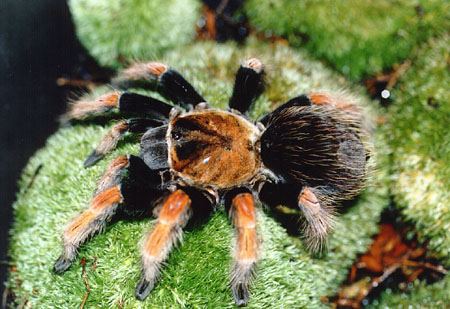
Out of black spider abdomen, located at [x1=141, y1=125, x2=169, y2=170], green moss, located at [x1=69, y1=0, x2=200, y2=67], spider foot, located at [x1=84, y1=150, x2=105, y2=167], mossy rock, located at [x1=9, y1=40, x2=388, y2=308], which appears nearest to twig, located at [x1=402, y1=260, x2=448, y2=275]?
mossy rock, located at [x1=9, y1=40, x2=388, y2=308]

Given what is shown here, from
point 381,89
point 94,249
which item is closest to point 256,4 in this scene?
point 381,89

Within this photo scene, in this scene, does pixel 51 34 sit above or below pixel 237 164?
above

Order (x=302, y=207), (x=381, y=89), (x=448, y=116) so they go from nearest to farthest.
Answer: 1. (x=302, y=207)
2. (x=448, y=116)
3. (x=381, y=89)

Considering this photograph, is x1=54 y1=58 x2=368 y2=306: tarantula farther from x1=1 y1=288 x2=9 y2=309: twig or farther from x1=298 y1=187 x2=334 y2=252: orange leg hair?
x1=1 y1=288 x2=9 y2=309: twig

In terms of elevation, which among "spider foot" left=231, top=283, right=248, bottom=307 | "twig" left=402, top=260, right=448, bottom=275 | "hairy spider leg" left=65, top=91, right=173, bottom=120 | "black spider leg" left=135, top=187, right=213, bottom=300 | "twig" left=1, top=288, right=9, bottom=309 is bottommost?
"twig" left=402, top=260, right=448, bottom=275

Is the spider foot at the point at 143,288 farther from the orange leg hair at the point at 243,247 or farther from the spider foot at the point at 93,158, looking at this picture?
the spider foot at the point at 93,158

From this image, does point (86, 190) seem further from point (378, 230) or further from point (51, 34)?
point (378, 230)
